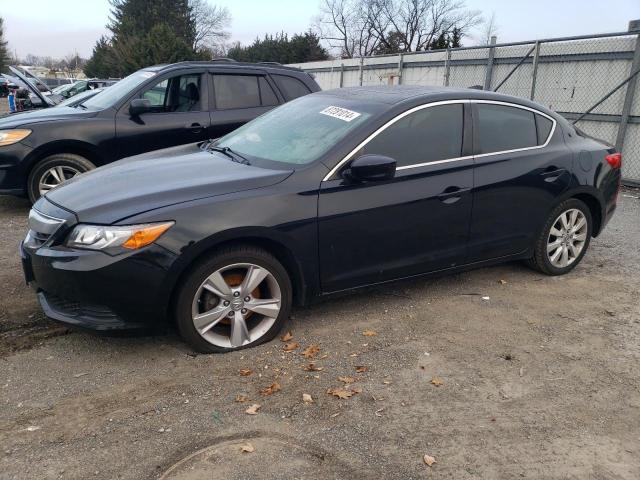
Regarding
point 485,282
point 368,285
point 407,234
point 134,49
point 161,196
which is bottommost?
point 485,282

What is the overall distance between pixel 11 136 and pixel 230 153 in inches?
133

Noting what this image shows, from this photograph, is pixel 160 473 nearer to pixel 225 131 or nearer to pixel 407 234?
pixel 407 234

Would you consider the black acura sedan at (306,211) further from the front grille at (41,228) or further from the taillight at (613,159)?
the taillight at (613,159)

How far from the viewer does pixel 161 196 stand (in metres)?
3.32

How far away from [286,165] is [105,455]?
81.1 inches

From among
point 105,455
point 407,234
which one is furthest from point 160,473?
point 407,234

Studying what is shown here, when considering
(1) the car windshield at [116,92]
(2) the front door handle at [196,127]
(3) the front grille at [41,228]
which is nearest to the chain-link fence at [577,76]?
(2) the front door handle at [196,127]

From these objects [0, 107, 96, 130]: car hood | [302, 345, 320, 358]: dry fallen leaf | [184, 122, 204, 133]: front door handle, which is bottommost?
[302, 345, 320, 358]: dry fallen leaf

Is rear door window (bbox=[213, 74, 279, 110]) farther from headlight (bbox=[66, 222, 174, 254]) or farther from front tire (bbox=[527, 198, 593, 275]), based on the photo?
headlight (bbox=[66, 222, 174, 254])

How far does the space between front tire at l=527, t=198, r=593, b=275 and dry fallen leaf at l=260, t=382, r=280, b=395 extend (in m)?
2.83

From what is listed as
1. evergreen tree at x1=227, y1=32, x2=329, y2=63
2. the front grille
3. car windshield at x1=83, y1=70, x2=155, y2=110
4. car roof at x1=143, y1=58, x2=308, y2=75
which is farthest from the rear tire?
evergreen tree at x1=227, y1=32, x2=329, y2=63

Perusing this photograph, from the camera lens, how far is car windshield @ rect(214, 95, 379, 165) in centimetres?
387

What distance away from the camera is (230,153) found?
4199mm

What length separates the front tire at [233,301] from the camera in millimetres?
3301
